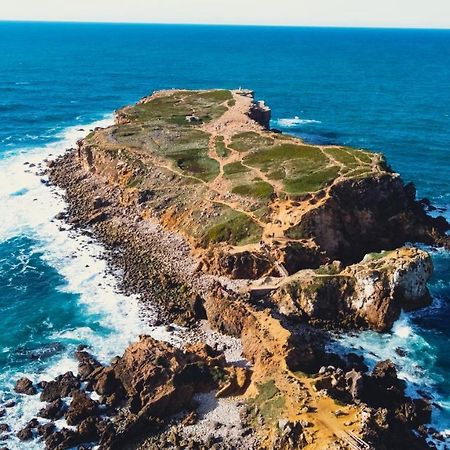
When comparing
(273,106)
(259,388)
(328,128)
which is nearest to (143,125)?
(328,128)

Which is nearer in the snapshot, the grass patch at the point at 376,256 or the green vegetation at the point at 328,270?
the green vegetation at the point at 328,270

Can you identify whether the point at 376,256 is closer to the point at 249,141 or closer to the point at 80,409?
the point at 80,409

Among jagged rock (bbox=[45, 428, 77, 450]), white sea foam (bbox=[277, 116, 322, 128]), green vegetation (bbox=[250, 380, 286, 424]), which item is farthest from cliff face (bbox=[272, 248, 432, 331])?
white sea foam (bbox=[277, 116, 322, 128])

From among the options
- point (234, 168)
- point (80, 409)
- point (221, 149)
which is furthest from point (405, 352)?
point (221, 149)

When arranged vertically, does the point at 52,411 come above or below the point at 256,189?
below

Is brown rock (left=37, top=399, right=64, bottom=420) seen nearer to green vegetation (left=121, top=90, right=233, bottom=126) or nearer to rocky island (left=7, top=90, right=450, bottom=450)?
rocky island (left=7, top=90, right=450, bottom=450)

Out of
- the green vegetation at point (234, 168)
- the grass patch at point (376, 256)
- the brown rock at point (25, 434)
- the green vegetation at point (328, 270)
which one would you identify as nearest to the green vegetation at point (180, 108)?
the green vegetation at point (234, 168)

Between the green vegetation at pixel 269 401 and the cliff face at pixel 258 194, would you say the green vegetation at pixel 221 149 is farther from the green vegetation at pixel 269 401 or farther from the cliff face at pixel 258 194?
the green vegetation at pixel 269 401
